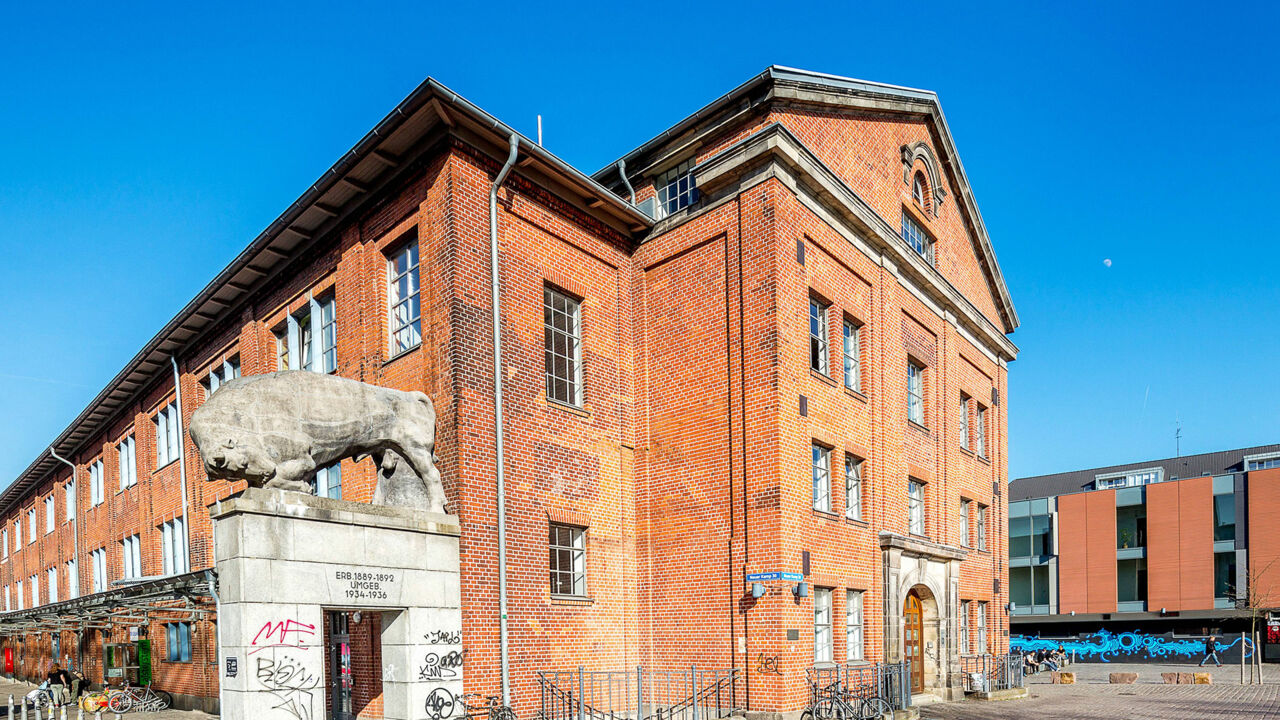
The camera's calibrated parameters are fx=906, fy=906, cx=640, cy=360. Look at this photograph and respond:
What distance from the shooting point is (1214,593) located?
45.6 meters

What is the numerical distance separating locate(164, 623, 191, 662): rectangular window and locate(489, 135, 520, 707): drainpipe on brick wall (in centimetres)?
1402

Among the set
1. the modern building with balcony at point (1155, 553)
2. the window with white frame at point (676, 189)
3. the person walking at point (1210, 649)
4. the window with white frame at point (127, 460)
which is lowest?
the person walking at point (1210, 649)

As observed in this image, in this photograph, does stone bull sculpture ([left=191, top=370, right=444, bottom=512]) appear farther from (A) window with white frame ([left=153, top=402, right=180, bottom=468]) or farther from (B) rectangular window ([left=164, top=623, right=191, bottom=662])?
(A) window with white frame ([left=153, top=402, right=180, bottom=468])

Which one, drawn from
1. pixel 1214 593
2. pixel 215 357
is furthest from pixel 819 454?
pixel 1214 593

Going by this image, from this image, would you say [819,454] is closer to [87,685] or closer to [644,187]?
[644,187]

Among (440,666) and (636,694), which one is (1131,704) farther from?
(440,666)

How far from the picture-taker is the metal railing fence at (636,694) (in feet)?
49.8

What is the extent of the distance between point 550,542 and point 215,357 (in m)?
12.4

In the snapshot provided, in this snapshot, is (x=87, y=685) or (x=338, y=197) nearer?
(x=338, y=197)

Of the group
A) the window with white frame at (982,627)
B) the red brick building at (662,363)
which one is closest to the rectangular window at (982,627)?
the window with white frame at (982,627)

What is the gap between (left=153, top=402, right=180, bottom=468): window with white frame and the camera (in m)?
26.3

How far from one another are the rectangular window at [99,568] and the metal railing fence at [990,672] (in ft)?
94.4

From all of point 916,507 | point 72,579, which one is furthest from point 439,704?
point 72,579

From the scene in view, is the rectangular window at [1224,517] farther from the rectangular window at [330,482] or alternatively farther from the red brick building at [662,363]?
the rectangular window at [330,482]
